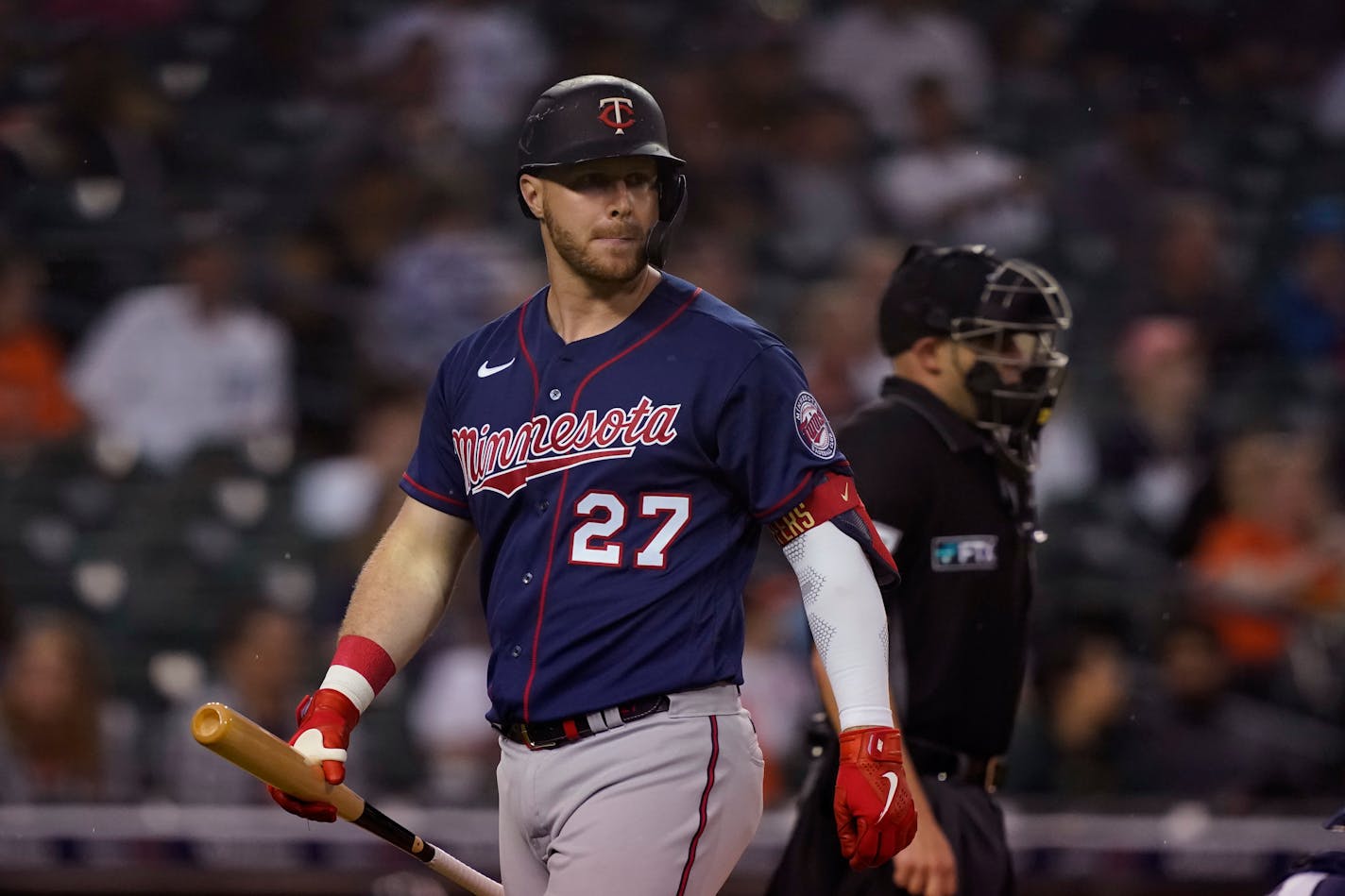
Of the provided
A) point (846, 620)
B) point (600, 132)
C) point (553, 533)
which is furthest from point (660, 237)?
point (846, 620)

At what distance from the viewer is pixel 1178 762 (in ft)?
21.4

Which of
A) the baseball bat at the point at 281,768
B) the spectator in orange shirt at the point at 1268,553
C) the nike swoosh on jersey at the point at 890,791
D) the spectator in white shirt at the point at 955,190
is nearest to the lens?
the baseball bat at the point at 281,768

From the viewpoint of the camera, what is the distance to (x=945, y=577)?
13.0 feet

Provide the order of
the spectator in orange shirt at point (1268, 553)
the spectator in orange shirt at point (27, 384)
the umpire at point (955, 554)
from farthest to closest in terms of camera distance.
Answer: the spectator in orange shirt at point (27, 384)
the spectator in orange shirt at point (1268, 553)
the umpire at point (955, 554)

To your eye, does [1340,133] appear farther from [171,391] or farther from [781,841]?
[171,391]

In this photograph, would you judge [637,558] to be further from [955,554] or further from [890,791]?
[955,554]

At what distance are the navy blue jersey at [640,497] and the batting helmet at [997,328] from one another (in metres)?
0.84

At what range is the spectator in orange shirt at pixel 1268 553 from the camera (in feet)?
22.6

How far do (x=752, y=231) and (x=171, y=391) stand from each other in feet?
8.40

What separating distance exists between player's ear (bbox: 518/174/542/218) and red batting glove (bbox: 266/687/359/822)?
907 mm

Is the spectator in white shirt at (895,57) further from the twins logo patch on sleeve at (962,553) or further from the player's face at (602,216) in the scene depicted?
the player's face at (602,216)

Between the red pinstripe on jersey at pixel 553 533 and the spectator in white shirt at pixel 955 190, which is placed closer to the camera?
the red pinstripe on jersey at pixel 553 533

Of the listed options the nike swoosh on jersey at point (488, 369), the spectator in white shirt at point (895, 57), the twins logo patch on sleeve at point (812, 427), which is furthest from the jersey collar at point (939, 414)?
the spectator in white shirt at point (895, 57)

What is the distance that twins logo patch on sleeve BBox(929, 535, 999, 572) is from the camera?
395cm
